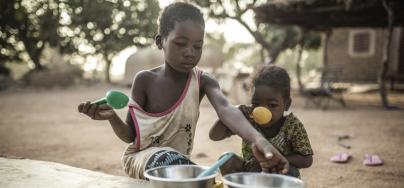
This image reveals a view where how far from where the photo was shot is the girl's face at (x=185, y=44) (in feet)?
6.19

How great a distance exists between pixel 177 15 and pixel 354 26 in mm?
10758

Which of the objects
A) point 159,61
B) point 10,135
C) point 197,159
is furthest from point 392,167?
point 159,61

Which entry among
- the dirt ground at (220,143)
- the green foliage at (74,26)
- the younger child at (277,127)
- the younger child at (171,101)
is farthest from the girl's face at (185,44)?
the green foliage at (74,26)

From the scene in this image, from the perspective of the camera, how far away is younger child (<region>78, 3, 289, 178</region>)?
1.86 meters

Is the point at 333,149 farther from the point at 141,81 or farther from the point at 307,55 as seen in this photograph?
the point at 307,55

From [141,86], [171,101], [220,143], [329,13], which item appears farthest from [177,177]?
[329,13]

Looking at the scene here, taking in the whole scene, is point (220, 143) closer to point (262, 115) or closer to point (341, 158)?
point (341, 158)

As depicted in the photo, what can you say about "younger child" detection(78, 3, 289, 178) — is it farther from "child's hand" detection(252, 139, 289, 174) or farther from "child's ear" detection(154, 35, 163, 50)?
"child's hand" detection(252, 139, 289, 174)

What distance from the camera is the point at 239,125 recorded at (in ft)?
5.53

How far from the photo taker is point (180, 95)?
6.70ft

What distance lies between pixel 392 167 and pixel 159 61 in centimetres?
1322

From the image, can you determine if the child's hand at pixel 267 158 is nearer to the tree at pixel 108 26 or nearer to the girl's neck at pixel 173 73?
the girl's neck at pixel 173 73

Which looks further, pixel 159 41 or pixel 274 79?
pixel 159 41

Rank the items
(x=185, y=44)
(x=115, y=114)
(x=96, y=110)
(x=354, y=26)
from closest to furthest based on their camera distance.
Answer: (x=96, y=110)
(x=115, y=114)
(x=185, y=44)
(x=354, y=26)
